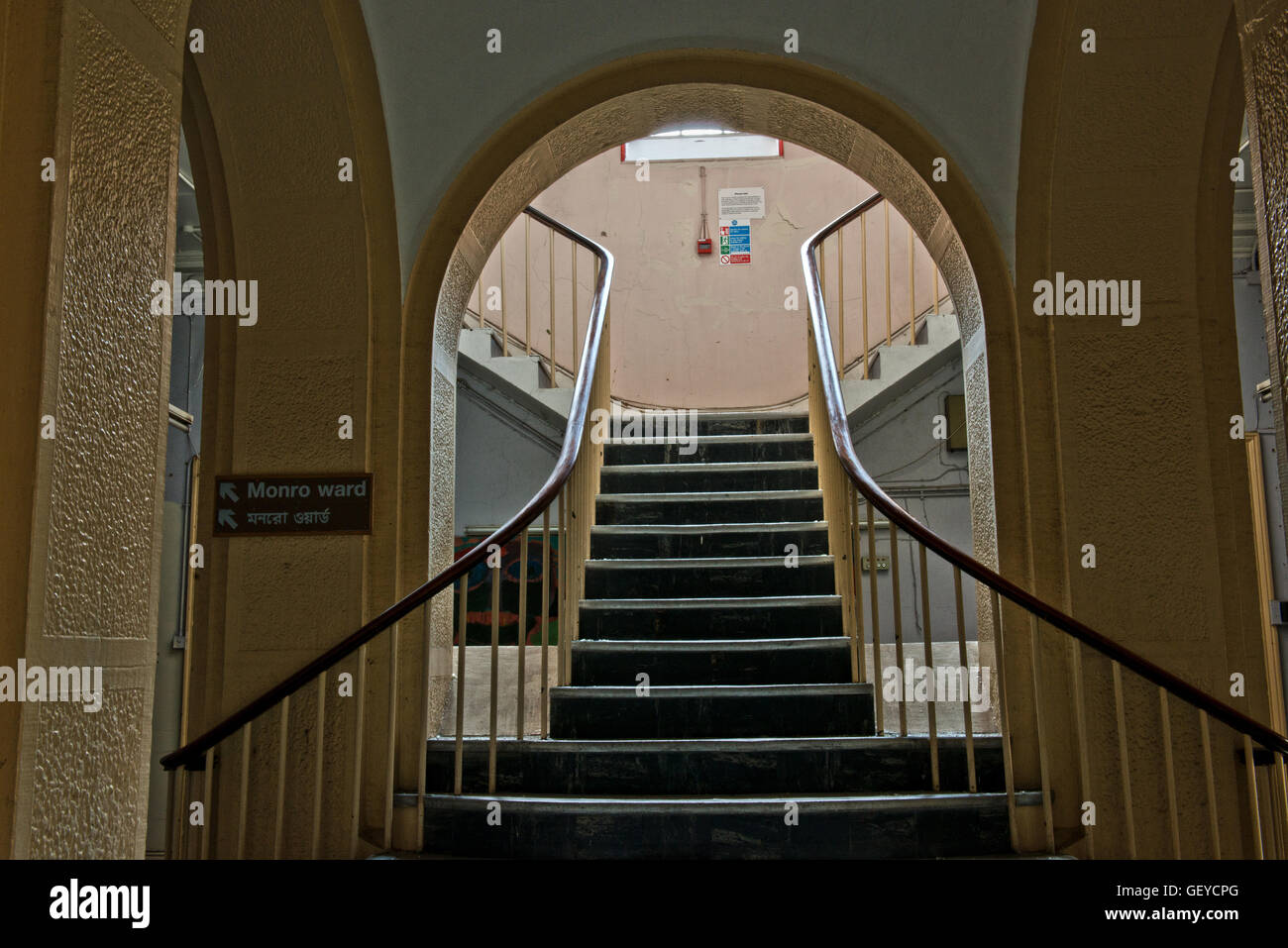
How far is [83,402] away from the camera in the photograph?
5.55ft

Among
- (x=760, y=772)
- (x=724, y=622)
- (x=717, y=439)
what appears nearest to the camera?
(x=760, y=772)

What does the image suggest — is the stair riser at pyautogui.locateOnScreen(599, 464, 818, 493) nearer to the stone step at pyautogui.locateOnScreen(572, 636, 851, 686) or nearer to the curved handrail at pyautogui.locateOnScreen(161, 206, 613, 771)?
the stone step at pyautogui.locateOnScreen(572, 636, 851, 686)

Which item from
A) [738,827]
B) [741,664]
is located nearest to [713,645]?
[741,664]

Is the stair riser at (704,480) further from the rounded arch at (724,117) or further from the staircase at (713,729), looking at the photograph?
the rounded arch at (724,117)

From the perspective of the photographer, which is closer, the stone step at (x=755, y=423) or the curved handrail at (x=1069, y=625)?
the curved handrail at (x=1069, y=625)

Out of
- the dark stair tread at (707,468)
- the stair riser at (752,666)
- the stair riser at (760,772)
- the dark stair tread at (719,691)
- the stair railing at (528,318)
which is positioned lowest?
the stair riser at (760,772)

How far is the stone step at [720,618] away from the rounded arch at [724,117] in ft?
2.14

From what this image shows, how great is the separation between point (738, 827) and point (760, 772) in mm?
369

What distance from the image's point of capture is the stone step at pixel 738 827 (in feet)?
9.89

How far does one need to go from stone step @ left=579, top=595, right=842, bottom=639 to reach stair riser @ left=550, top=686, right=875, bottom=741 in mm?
494

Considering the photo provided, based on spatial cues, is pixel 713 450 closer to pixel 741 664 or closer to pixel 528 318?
pixel 528 318

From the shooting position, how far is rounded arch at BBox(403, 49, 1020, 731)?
11.7 ft

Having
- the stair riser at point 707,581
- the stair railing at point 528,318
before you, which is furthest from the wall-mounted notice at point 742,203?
the stair riser at point 707,581
